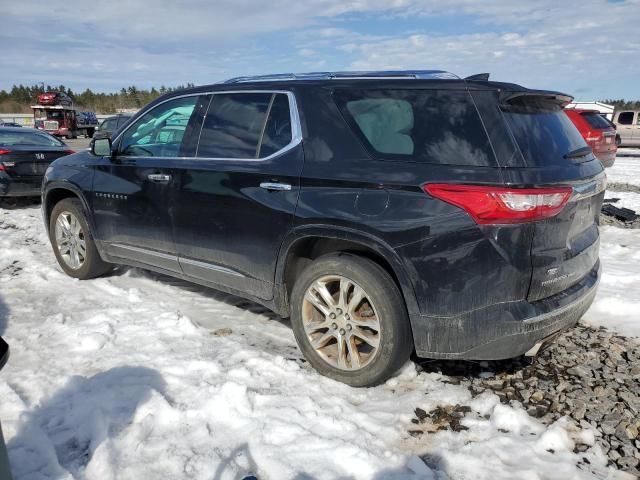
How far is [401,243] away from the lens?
→ 9.19 ft

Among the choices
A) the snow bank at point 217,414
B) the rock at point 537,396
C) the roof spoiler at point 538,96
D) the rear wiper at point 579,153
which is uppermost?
the roof spoiler at point 538,96

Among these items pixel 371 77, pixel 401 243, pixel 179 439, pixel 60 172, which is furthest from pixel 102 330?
pixel 371 77

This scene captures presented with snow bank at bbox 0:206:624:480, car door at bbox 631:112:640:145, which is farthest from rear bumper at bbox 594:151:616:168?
car door at bbox 631:112:640:145

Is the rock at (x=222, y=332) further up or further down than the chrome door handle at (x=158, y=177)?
further down

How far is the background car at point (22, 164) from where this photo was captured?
8.64m

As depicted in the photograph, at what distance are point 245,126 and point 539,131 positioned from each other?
194 centimetres

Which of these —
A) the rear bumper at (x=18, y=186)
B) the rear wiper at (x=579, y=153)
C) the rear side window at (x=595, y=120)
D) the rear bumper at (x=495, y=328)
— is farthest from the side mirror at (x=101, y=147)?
the rear side window at (x=595, y=120)

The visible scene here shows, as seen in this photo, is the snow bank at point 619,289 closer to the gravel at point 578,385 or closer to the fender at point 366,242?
the gravel at point 578,385

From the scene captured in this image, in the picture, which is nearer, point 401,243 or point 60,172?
point 401,243

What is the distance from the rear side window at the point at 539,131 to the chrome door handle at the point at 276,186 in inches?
53.2

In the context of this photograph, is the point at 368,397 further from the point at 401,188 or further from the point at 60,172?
the point at 60,172

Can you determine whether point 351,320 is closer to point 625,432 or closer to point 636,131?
point 625,432

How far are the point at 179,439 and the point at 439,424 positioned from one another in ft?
4.56

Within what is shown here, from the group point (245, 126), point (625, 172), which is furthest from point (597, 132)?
point (245, 126)
